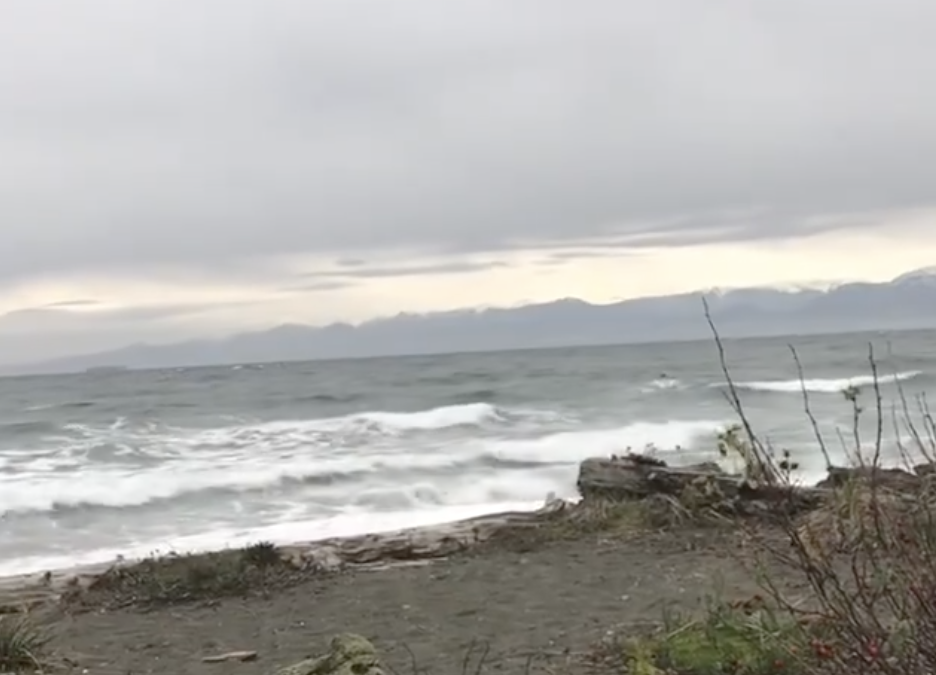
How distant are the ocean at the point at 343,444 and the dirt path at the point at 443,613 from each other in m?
1.49

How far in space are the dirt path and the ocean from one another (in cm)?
149

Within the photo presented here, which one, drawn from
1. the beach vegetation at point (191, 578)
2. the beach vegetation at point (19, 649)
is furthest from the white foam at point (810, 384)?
the beach vegetation at point (19, 649)

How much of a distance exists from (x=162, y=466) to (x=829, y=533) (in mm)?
16350

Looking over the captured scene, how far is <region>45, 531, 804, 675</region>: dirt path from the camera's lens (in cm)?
Result: 643

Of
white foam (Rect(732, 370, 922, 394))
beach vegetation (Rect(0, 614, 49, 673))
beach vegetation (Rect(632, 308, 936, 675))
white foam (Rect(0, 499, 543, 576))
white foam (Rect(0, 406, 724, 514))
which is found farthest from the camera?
white foam (Rect(732, 370, 922, 394))

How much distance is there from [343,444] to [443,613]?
18.2 m

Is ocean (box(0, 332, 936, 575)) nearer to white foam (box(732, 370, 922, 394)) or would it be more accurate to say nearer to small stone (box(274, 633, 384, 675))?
white foam (box(732, 370, 922, 394))

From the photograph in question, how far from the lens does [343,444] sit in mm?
25391

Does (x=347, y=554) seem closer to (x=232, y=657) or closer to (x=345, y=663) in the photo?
(x=232, y=657)

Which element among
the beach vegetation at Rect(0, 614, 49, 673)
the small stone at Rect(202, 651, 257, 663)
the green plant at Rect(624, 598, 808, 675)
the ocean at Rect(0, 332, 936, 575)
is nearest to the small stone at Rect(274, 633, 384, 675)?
the green plant at Rect(624, 598, 808, 675)

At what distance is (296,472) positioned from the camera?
19.7m

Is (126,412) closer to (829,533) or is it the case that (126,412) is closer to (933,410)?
(933,410)

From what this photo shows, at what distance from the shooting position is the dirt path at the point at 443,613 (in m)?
6.43

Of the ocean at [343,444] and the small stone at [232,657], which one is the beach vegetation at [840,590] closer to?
the ocean at [343,444]
